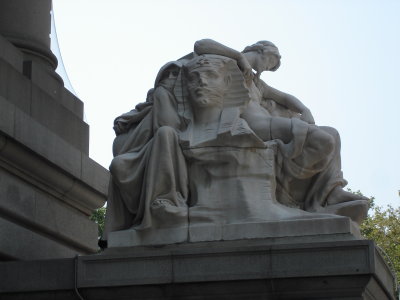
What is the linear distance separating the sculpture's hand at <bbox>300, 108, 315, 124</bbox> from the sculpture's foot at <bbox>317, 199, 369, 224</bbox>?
144 centimetres

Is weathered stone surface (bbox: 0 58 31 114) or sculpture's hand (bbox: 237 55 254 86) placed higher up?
weathered stone surface (bbox: 0 58 31 114)

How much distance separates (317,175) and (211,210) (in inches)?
56.4

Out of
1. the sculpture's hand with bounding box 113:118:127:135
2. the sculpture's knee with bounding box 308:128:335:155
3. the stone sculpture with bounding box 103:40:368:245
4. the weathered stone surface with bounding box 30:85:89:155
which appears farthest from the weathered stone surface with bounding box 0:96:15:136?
the sculpture's knee with bounding box 308:128:335:155

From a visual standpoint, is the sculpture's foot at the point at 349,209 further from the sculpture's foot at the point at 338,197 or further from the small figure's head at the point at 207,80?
the small figure's head at the point at 207,80

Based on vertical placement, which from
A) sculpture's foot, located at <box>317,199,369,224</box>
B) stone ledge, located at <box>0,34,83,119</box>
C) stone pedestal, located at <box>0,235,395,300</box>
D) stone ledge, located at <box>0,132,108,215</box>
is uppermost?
stone ledge, located at <box>0,34,83,119</box>

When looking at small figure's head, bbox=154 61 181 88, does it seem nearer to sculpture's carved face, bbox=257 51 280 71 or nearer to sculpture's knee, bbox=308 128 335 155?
sculpture's carved face, bbox=257 51 280 71

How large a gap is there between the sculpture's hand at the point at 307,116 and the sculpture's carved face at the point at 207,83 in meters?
1.16

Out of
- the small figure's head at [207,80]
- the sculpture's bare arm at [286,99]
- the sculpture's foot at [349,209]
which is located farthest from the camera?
the sculpture's bare arm at [286,99]

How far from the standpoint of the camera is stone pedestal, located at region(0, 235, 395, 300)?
11672mm

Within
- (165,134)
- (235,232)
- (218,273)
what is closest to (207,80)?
(165,134)

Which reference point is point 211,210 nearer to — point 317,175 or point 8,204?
point 317,175

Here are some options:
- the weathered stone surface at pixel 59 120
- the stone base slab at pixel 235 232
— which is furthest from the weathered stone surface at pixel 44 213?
the stone base slab at pixel 235 232

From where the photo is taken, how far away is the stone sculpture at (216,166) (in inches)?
497

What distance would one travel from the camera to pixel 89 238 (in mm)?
16922
